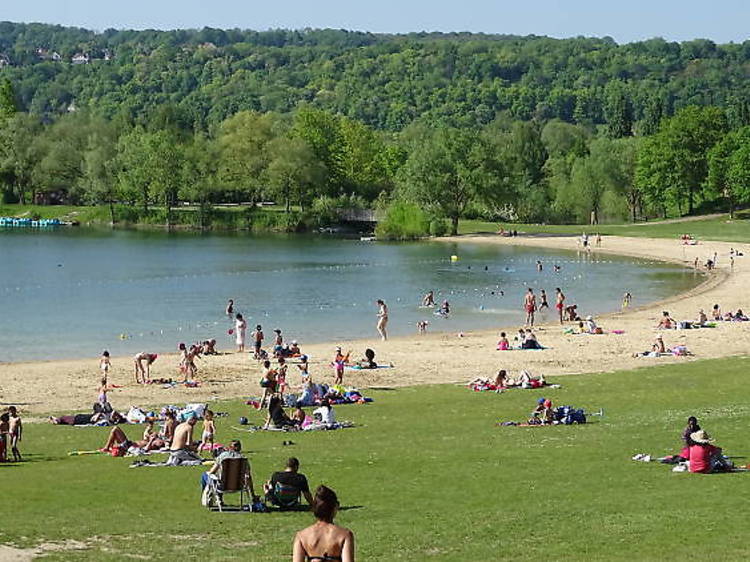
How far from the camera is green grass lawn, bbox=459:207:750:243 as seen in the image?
11006 cm

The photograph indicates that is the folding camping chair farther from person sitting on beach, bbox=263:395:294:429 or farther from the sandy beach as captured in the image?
the sandy beach

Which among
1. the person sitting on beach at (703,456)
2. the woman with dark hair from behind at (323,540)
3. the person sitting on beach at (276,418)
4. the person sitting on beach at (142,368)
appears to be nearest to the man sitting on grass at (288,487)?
the person sitting on beach at (703,456)

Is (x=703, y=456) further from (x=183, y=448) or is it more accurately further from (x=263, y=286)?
(x=263, y=286)

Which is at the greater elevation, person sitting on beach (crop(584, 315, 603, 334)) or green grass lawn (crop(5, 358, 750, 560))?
green grass lawn (crop(5, 358, 750, 560))

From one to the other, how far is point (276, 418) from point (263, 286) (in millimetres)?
48971

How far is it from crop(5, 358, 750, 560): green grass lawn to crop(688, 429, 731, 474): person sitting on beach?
0.27 metres

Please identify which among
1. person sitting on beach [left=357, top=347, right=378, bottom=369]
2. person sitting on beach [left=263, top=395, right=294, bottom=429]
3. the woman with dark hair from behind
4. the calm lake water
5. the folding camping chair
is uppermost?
the woman with dark hair from behind

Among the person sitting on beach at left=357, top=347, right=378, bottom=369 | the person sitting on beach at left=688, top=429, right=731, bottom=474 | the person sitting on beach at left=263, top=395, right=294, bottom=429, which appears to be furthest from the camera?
the person sitting on beach at left=357, top=347, right=378, bottom=369

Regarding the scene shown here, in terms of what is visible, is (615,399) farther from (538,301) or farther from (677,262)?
(677,262)

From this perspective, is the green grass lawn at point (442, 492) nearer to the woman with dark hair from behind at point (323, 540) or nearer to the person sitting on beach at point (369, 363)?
the woman with dark hair from behind at point (323, 540)

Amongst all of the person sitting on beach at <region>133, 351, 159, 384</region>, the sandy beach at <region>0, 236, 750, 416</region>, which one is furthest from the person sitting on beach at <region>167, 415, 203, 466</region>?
the person sitting on beach at <region>133, 351, 159, 384</region>

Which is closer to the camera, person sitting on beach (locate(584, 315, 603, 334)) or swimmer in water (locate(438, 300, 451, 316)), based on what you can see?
person sitting on beach (locate(584, 315, 603, 334))

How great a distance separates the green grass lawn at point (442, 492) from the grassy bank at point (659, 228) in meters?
83.4

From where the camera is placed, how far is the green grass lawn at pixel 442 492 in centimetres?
1619
